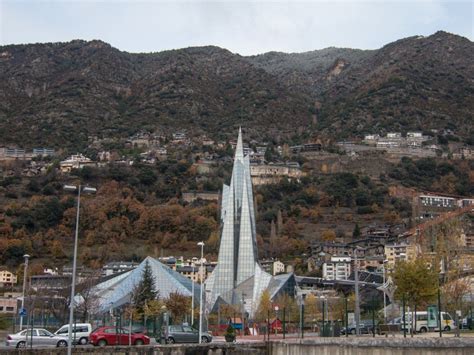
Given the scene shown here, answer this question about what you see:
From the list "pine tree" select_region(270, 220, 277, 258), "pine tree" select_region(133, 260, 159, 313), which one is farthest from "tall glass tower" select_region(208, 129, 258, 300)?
"pine tree" select_region(270, 220, 277, 258)

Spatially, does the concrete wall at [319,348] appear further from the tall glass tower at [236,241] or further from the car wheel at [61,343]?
the tall glass tower at [236,241]

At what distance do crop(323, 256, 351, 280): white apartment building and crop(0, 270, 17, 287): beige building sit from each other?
52.7 meters

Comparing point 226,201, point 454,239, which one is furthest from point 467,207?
point 454,239

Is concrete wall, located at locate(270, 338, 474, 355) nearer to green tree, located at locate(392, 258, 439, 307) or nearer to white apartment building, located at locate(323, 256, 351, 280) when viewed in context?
green tree, located at locate(392, 258, 439, 307)

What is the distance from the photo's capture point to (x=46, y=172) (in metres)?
185

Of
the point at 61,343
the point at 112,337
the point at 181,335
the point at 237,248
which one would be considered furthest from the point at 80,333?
the point at 237,248

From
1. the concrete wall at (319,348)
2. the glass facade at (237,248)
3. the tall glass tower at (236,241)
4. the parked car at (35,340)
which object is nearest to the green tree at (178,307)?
the glass facade at (237,248)

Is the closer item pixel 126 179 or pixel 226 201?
pixel 226 201

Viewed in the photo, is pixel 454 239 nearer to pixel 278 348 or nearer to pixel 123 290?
pixel 278 348

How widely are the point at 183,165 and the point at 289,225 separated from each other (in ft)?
163

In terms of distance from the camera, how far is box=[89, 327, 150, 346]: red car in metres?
38.5

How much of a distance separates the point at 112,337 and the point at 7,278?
3475 inches

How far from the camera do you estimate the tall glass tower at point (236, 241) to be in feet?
340

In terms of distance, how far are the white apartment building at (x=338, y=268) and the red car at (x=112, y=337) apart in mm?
86832
